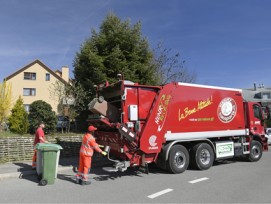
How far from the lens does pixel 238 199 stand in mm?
7035

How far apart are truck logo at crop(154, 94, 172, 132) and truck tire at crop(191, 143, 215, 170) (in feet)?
5.68

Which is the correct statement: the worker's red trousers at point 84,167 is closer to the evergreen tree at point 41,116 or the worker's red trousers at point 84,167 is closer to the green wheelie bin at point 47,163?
the green wheelie bin at point 47,163

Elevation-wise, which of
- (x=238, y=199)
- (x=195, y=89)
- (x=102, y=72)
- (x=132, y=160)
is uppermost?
(x=102, y=72)

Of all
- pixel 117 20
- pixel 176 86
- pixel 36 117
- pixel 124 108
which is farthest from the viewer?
pixel 117 20

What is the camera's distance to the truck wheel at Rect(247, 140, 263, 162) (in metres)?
13.0

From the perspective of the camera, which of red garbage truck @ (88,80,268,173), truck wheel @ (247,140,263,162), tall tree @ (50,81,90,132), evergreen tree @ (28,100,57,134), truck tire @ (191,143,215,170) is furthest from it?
tall tree @ (50,81,90,132)

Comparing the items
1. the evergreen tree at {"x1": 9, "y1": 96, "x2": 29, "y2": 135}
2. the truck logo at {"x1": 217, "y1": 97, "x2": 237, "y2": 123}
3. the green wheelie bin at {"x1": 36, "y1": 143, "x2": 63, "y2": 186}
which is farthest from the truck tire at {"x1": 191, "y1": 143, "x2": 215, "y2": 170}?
the evergreen tree at {"x1": 9, "y1": 96, "x2": 29, "y2": 135}

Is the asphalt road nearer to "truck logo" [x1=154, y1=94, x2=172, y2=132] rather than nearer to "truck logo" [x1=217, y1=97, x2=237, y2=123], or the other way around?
"truck logo" [x1=154, y1=94, x2=172, y2=132]

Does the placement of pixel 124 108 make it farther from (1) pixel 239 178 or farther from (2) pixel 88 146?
(1) pixel 239 178

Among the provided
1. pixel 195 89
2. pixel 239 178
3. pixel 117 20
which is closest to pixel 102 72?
pixel 117 20

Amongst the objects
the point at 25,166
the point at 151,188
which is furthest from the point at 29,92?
the point at 151,188

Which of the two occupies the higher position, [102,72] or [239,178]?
[102,72]

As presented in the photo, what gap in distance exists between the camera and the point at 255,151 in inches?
521

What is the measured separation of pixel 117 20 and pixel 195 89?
10.2 meters
